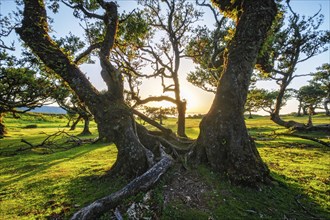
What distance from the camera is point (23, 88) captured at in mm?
22219

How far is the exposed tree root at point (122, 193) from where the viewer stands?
16.3ft

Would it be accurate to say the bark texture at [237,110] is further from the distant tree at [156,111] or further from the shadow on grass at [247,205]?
the distant tree at [156,111]

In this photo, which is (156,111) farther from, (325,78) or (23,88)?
(325,78)

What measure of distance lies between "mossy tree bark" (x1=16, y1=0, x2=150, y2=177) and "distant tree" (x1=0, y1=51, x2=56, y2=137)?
13.1m

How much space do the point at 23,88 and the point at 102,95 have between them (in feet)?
61.1

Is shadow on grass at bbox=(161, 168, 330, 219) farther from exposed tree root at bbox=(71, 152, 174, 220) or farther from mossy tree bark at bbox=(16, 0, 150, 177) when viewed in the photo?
mossy tree bark at bbox=(16, 0, 150, 177)

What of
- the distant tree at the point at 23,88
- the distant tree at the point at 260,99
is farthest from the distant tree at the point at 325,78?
the distant tree at the point at 23,88

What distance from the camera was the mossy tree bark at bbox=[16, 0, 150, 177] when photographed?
8.26 m

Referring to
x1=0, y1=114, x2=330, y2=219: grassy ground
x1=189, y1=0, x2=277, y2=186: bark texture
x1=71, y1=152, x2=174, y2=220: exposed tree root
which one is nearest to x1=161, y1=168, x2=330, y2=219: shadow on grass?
x1=0, y1=114, x2=330, y2=219: grassy ground

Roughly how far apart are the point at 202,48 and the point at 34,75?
694 inches

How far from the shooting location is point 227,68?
8.66m

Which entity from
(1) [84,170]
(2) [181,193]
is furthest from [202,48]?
(2) [181,193]

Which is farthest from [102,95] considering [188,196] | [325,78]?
[325,78]

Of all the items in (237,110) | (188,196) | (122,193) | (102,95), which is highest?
(102,95)
